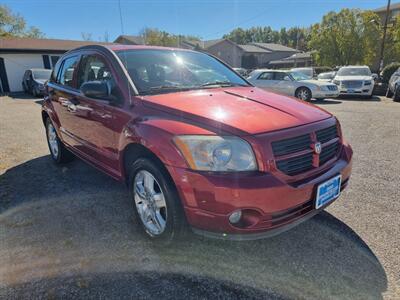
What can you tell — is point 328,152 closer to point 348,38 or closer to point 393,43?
point 393,43

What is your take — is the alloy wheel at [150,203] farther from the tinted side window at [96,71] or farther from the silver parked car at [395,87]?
the silver parked car at [395,87]

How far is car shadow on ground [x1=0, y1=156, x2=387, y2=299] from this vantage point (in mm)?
2162

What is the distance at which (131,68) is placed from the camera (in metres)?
3.02

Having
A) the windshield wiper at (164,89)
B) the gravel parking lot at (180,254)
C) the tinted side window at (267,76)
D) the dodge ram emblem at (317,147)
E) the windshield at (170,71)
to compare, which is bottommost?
the gravel parking lot at (180,254)

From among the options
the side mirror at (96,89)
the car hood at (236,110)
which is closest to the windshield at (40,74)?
the side mirror at (96,89)

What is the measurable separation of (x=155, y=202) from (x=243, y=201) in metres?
0.89

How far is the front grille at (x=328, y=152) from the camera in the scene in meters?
2.45

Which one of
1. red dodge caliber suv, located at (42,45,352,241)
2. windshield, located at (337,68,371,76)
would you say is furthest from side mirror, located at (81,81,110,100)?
windshield, located at (337,68,371,76)

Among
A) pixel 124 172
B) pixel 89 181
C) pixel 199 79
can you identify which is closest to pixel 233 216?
pixel 124 172

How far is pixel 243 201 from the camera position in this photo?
1991 mm

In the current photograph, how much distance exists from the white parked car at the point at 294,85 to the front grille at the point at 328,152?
10.8 meters

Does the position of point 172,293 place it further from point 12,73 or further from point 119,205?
point 12,73

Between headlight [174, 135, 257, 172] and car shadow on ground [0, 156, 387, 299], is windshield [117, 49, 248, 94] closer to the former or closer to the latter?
headlight [174, 135, 257, 172]

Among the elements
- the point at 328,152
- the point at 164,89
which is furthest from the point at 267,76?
the point at 328,152
